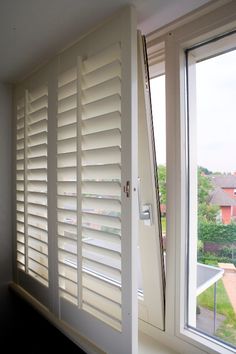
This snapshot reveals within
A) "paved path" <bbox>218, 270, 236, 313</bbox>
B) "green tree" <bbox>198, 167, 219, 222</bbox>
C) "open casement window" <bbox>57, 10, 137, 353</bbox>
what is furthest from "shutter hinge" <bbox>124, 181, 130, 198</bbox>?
"paved path" <bbox>218, 270, 236, 313</bbox>

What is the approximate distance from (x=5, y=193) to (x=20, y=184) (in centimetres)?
16

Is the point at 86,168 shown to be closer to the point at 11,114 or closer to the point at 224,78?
the point at 224,78

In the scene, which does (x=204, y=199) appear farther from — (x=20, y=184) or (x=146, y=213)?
(x=20, y=184)

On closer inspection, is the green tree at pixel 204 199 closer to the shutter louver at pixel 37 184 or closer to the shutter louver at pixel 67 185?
the shutter louver at pixel 67 185

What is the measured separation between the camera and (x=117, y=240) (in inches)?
36.8

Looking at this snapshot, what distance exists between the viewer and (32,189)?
1.45m

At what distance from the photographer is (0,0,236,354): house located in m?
0.90

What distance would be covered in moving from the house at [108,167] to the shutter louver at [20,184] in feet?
0.65

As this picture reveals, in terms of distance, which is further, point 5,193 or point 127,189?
point 5,193

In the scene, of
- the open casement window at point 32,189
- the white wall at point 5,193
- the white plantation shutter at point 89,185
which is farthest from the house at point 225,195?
the white wall at point 5,193

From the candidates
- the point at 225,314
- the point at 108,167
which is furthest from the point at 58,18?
the point at 225,314

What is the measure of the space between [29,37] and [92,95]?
383 millimetres

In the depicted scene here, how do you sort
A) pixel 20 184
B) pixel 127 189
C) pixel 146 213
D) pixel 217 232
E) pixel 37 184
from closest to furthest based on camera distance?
1. pixel 127 189
2. pixel 217 232
3. pixel 146 213
4. pixel 37 184
5. pixel 20 184

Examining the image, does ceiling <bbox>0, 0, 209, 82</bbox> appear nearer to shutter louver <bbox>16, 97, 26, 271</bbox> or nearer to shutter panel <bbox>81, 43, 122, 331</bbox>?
shutter panel <bbox>81, 43, 122, 331</bbox>
